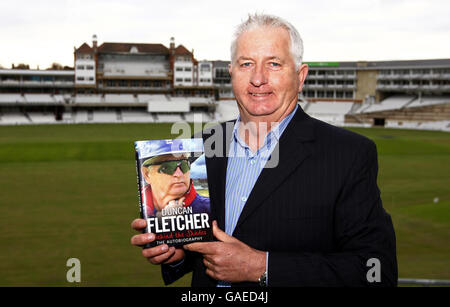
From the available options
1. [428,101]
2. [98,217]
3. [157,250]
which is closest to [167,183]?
[157,250]

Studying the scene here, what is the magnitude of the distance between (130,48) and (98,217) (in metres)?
97.3

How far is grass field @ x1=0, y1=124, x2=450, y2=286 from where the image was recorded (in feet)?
38.0

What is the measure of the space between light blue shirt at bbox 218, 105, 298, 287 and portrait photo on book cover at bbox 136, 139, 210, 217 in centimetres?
45

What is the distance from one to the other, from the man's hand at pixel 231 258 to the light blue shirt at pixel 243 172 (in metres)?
0.42

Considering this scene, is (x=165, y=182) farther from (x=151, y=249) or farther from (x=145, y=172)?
(x=151, y=249)

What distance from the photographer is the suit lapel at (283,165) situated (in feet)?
11.2

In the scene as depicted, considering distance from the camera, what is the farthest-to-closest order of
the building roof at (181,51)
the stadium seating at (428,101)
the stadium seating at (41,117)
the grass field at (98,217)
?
1. the building roof at (181,51)
2. the stadium seating at (41,117)
3. the stadium seating at (428,101)
4. the grass field at (98,217)

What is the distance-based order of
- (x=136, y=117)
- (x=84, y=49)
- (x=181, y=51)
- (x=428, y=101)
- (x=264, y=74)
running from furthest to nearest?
(x=181, y=51), (x=84, y=49), (x=136, y=117), (x=428, y=101), (x=264, y=74)

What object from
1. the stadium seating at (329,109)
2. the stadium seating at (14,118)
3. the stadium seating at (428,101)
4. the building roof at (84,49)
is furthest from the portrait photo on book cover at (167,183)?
the building roof at (84,49)

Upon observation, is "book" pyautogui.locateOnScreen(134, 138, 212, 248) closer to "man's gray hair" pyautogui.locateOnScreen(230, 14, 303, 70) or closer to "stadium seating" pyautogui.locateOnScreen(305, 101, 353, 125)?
"man's gray hair" pyautogui.locateOnScreen(230, 14, 303, 70)

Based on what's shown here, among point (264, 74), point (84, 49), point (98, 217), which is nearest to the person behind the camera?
point (264, 74)

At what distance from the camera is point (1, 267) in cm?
1191

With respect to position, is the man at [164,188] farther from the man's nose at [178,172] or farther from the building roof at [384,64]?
the building roof at [384,64]

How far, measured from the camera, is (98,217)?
17.3m
